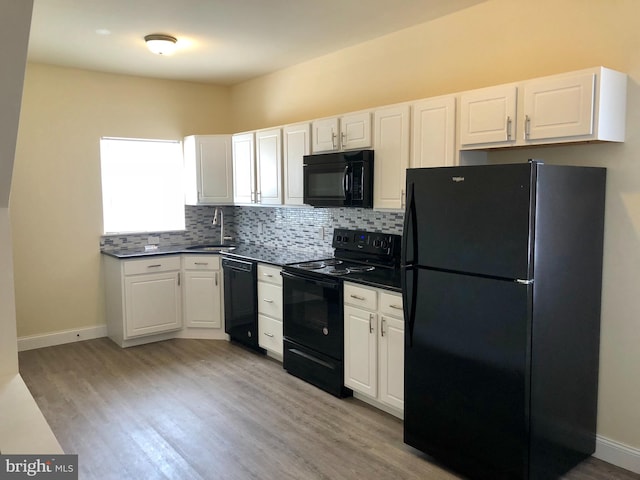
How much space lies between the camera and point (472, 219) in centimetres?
248

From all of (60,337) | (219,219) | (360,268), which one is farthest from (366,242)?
(60,337)

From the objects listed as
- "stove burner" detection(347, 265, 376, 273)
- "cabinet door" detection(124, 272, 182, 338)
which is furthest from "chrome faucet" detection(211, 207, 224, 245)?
"stove burner" detection(347, 265, 376, 273)

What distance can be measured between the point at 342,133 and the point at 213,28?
4.05ft

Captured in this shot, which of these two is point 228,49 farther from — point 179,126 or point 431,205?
point 431,205

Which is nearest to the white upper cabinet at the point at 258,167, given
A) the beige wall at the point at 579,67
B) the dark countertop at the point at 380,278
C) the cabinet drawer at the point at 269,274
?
the cabinet drawer at the point at 269,274

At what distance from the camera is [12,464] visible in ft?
5.28

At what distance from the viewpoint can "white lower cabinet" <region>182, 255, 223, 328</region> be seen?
5.05 meters

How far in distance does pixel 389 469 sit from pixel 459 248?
128 centimetres

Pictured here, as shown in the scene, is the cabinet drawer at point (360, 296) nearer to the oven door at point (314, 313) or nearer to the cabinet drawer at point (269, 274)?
the oven door at point (314, 313)

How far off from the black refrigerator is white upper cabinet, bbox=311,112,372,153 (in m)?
1.05

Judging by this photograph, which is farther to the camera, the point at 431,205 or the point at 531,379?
the point at 431,205

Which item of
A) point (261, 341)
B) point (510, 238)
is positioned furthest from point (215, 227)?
point (510, 238)

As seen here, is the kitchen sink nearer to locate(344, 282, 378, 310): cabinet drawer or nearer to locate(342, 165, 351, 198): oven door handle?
locate(342, 165, 351, 198): oven door handle

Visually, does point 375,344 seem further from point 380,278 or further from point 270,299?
point 270,299
